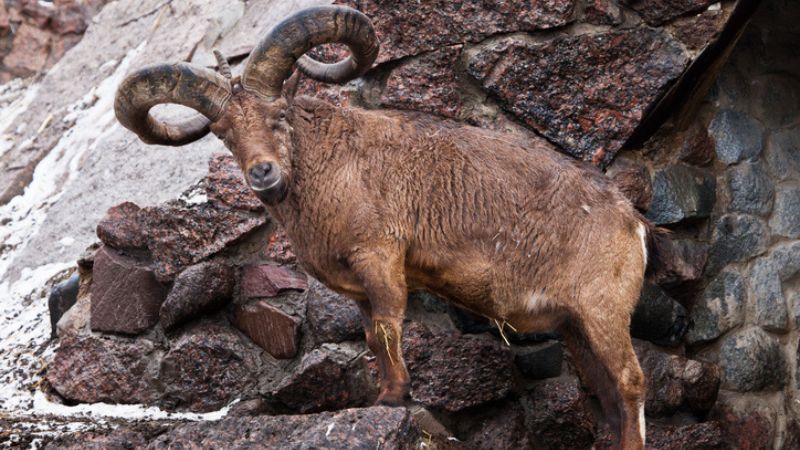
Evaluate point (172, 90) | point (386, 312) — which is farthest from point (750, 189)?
point (172, 90)

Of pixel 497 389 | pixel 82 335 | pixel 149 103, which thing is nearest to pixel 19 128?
pixel 82 335

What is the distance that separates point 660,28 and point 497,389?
305cm

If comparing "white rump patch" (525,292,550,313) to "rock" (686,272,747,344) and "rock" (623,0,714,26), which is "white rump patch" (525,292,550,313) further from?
"rock" (623,0,714,26)

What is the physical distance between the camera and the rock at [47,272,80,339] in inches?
328

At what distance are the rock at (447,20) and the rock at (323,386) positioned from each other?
2.40 metres

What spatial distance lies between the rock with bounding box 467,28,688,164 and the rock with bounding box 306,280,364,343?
196 cm

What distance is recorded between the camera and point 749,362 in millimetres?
8109

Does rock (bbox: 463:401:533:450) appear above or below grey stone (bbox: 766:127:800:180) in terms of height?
below

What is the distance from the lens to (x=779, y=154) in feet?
28.8

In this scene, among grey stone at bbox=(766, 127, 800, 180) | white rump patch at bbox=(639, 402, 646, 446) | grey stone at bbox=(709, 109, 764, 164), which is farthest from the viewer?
grey stone at bbox=(766, 127, 800, 180)

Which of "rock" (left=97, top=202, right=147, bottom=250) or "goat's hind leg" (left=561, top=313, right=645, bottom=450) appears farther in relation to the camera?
"rock" (left=97, top=202, right=147, bottom=250)

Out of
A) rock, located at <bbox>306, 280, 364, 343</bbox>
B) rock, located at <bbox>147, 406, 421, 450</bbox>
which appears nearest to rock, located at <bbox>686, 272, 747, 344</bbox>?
rock, located at <bbox>306, 280, 364, 343</bbox>

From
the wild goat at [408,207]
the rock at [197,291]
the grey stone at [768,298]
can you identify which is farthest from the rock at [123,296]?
the grey stone at [768,298]

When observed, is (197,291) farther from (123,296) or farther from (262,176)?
(262,176)
